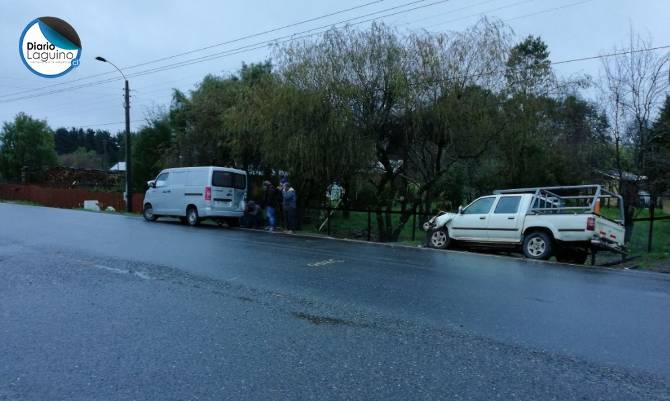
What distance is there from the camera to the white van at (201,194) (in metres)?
18.0

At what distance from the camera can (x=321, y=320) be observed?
5.66 m

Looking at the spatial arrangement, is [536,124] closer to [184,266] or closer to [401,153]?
[401,153]

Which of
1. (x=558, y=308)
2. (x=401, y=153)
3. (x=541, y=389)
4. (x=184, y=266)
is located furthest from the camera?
(x=401, y=153)

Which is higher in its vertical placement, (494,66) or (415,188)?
(494,66)

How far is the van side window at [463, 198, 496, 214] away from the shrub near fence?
20526 mm

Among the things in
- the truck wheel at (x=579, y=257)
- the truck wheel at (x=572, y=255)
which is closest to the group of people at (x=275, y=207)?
the truck wheel at (x=572, y=255)

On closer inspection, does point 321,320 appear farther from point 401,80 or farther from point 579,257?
point 401,80

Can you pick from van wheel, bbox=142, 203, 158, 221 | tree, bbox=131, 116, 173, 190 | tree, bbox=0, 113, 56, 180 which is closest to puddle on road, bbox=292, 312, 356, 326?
van wheel, bbox=142, 203, 158, 221

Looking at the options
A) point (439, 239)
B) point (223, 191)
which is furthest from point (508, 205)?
point (223, 191)

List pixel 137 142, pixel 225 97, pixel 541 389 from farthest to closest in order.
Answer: pixel 137 142, pixel 225 97, pixel 541 389

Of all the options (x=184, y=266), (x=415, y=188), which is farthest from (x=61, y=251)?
(x=415, y=188)

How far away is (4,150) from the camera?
5069cm

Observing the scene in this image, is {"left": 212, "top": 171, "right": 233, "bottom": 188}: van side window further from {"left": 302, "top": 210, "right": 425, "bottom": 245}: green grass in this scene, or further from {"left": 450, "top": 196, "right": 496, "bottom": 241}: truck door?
{"left": 450, "top": 196, "right": 496, "bottom": 241}: truck door

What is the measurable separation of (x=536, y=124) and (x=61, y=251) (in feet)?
46.7
